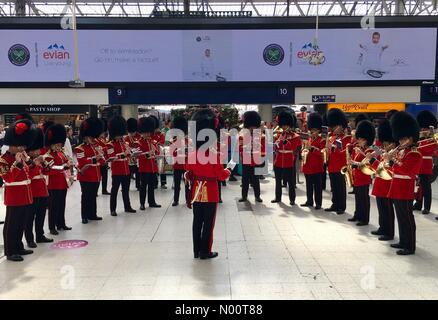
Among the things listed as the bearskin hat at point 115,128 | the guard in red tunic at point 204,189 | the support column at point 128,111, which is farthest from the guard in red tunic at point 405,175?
the support column at point 128,111

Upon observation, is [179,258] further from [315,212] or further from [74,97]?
[74,97]

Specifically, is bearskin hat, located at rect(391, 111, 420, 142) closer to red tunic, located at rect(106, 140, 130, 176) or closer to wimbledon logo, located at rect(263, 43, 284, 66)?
red tunic, located at rect(106, 140, 130, 176)

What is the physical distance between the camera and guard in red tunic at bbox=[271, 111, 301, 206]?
7348mm

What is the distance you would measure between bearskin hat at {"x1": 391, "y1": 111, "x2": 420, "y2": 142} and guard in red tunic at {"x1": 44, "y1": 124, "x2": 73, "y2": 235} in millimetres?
3935

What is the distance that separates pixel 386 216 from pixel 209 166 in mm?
2339

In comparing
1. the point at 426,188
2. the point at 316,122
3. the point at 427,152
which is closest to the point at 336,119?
the point at 316,122

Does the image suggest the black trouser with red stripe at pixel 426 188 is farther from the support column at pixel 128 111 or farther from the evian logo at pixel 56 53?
the evian logo at pixel 56 53

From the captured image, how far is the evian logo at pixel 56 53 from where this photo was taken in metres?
9.40

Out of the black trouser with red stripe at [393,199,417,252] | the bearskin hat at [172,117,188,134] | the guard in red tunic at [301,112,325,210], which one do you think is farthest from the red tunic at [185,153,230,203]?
the bearskin hat at [172,117,188,134]

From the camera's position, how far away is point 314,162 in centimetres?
702

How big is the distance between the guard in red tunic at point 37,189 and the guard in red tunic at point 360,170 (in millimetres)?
3840

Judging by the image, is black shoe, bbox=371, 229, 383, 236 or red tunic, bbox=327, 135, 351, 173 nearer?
black shoe, bbox=371, 229, 383, 236
